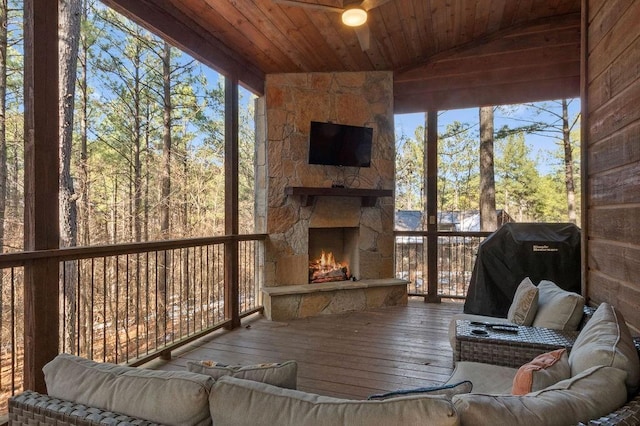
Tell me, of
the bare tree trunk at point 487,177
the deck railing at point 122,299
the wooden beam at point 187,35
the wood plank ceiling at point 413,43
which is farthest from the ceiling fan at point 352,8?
the bare tree trunk at point 487,177

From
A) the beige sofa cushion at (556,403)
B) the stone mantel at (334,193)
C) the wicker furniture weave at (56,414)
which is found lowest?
the wicker furniture weave at (56,414)

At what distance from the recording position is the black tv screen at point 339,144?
4512 millimetres

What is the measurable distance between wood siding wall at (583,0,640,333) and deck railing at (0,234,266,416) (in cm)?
299

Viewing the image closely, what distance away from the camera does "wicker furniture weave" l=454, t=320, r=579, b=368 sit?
193 cm

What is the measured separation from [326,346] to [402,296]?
5.86 ft

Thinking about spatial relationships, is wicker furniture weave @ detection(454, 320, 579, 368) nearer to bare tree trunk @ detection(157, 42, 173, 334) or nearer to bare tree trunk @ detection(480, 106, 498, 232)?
bare tree trunk @ detection(480, 106, 498, 232)

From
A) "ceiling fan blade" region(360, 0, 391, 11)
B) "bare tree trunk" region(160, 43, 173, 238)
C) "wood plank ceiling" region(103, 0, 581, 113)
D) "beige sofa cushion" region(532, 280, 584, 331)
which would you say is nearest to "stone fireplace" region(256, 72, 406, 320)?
"wood plank ceiling" region(103, 0, 581, 113)

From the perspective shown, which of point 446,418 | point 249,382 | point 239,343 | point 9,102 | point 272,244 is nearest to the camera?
point 446,418

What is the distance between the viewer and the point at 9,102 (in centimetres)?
479

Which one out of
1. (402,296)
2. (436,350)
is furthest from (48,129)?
(402,296)

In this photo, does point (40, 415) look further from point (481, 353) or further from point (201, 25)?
point (201, 25)

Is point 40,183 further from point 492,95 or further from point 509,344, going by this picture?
point 492,95

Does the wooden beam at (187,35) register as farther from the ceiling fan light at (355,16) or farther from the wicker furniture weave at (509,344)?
the wicker furniture weave at (509,344)

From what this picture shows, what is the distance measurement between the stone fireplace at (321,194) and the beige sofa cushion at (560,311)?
93.0 inches
